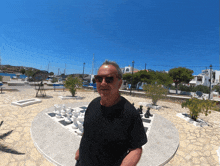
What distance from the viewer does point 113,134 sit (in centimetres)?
100

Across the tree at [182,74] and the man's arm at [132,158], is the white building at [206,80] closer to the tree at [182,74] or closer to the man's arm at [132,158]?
the tree at [182,74]

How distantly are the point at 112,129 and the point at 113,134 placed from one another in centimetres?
4

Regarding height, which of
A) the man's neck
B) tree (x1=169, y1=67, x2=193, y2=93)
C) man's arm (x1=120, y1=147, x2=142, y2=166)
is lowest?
man's arm (x1=120, y1=147, x2=142, y2=166)

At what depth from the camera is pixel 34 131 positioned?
4059mm

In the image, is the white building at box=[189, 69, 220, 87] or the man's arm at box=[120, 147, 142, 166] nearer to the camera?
the man's arm at box=[120, 147, 142, 166]

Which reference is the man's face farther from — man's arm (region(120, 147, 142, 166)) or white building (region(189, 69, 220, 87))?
white building (region(189, 69, 220, 87))

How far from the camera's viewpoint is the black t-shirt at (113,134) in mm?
997

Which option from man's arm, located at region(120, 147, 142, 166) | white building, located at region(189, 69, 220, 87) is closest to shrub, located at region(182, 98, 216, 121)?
man's arm, located at region(120, 147, 142, 166)

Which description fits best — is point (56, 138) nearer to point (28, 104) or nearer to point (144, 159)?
point (144, 159)

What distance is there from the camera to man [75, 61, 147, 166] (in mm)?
991

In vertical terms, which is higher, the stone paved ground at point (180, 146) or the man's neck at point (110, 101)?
the man's neck at point (110, 101)

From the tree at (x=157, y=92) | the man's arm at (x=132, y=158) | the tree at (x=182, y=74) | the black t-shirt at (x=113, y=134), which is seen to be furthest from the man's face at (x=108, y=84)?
the tree at (x=182, y=74)

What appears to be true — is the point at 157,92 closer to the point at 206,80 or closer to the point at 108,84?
the point at 108,84

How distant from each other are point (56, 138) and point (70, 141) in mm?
514
